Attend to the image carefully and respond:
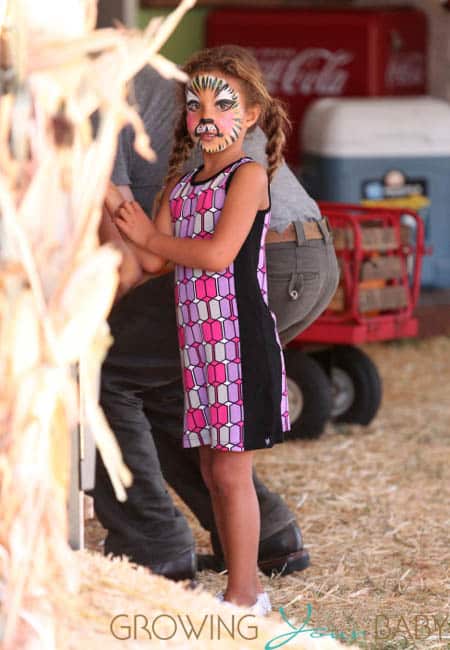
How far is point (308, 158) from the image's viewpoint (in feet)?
20.2

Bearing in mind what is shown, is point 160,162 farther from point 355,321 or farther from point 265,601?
point 355,321

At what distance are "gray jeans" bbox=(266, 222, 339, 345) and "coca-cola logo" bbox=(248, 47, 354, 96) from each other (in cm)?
372

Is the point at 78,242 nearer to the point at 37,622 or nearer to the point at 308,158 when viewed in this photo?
the point at 37,622

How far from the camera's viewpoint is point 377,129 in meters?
5.95

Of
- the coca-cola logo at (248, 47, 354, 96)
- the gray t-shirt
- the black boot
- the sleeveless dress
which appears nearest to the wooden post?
the coca-cola logo at (248, 47, 354, 96)

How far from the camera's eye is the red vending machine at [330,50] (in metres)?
6.77

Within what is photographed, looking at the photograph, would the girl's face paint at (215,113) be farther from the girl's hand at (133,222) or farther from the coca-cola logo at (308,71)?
the coca-cola logo at (308,71)

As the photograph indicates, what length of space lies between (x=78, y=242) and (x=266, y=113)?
45.7 inches

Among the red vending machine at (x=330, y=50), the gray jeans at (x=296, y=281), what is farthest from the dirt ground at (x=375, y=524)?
the red vending machine at (x=330, y=50)

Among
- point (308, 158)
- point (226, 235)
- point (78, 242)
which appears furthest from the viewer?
point (308, 158)

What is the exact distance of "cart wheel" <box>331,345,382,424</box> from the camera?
192 inches

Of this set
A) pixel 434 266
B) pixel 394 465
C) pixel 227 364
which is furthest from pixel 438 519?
pixel 434 266

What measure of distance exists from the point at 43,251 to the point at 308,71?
5.18m

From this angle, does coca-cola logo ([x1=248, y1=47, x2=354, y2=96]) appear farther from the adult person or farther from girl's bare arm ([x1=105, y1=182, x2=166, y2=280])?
girl's bare arm ([x1=105, y1=182, x2=166, y2=280])
